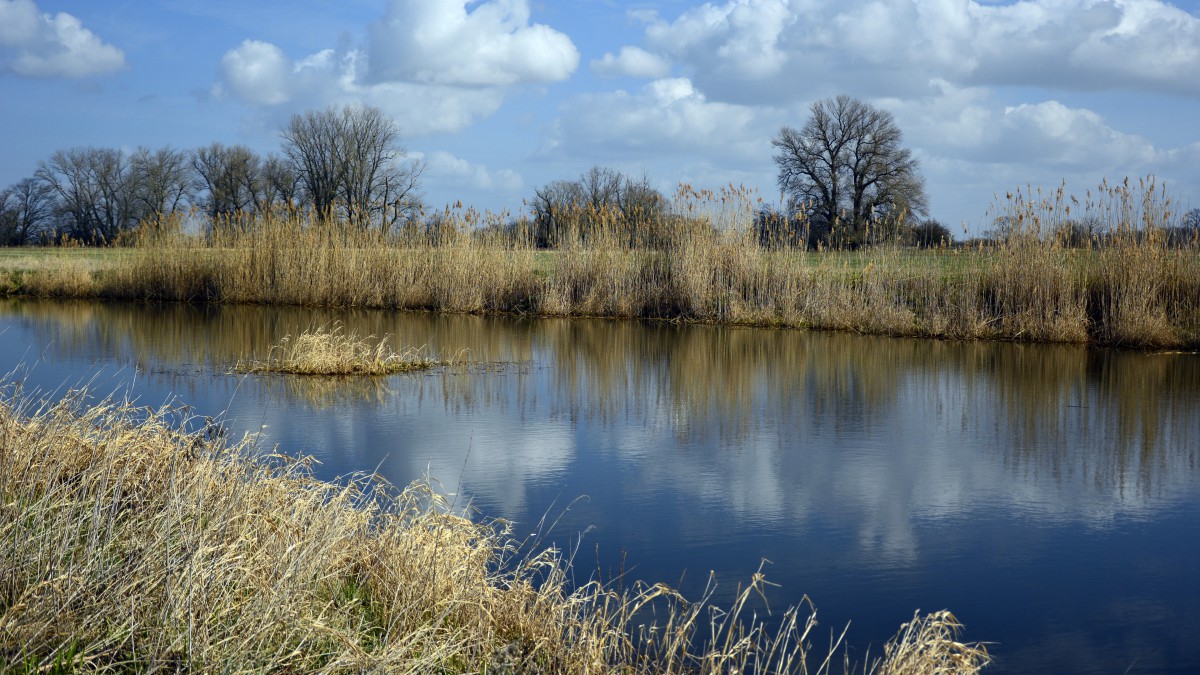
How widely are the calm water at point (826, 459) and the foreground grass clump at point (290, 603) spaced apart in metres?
0.63

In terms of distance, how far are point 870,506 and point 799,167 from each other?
39873 millimetres

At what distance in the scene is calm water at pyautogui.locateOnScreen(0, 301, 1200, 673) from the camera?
471 centimetres

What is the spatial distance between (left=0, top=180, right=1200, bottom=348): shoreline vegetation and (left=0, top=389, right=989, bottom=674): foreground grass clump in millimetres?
11839

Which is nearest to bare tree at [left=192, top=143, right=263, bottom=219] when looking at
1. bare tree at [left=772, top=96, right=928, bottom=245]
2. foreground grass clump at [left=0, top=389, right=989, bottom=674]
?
bare tree at [left=772, top=96, right=928, bottom=245]

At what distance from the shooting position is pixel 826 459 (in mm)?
7301

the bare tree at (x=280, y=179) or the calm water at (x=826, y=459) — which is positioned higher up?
the bare tree at (x=280, y=179)

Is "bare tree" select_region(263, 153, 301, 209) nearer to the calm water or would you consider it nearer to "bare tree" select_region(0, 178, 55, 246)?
"bare tree" select_region(0, 178, 55, 246)

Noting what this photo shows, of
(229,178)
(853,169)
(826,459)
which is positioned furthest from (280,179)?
(826,459)

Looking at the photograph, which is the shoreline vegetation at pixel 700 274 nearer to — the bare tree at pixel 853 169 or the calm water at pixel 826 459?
the calm water at pixel 826 459

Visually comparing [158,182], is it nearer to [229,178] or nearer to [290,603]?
[229,178]

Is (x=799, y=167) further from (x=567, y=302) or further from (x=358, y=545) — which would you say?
(x=358, y=545)

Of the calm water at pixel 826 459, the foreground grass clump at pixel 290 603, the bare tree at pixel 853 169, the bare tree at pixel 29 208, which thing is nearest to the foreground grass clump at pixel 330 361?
the calm water at pixel 826 459

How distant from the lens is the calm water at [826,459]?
4.71 m

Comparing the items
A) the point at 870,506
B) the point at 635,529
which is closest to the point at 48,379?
the point at 635,529
